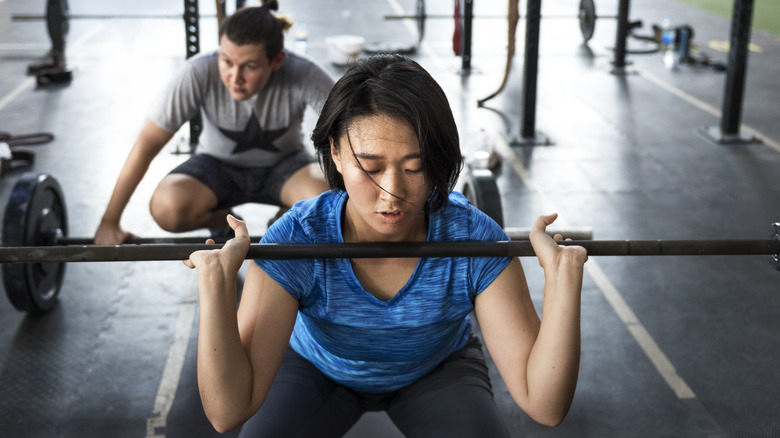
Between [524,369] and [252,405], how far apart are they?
0.52 metres

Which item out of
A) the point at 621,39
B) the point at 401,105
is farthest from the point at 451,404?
the point at 621,39

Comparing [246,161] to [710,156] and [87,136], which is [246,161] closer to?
[87,136]

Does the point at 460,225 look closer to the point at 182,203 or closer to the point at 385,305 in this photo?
the point at 385,305

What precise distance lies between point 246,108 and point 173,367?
984 mm

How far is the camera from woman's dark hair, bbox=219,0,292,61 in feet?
8.61

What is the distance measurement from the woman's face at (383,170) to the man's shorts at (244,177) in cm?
155

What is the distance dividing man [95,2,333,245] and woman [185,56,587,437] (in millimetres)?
1196

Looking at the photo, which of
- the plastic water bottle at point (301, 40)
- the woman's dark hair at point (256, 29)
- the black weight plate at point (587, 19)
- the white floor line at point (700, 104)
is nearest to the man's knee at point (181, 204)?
Result: the woman's dark hair at point (256, 29)

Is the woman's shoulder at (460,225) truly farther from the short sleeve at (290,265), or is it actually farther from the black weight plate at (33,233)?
→ the black weight plate at (33,233)

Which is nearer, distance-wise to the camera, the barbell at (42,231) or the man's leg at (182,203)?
the barbell at (42,231)

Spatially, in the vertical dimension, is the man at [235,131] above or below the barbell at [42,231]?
above

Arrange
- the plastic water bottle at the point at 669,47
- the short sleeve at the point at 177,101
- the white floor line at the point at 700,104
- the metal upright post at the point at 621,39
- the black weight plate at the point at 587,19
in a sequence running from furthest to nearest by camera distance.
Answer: the black weight plate at the point at 587,19 → the plastic water bottle at the point at 669,47 → the metal upright post at the point at 621,39 → the white floor line at the point at 700,104 → the short sleeve at the point at 177,101

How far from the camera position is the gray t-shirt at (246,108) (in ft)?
9.19

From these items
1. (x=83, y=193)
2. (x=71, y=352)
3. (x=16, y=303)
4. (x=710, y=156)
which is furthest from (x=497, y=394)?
(x=710, y=156)
